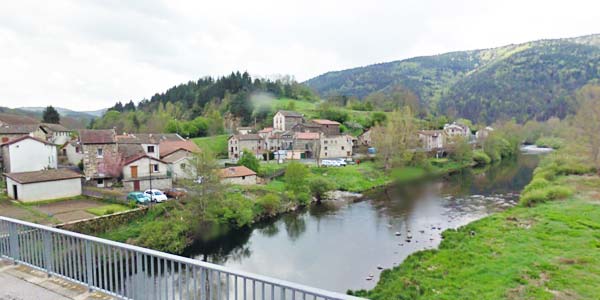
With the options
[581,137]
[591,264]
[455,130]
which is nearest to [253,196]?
[591,264]

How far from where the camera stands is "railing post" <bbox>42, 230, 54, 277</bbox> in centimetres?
551

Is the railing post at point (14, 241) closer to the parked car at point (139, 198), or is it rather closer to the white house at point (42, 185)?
the parked car at point (139, 198)

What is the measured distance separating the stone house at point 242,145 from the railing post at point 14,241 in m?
43.4

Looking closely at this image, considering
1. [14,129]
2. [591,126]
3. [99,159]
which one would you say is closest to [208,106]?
[14,129]

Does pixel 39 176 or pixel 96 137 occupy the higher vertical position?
pixel 96 137

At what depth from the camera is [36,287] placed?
5.28 m

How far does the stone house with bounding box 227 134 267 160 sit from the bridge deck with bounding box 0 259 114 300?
43.9 metres

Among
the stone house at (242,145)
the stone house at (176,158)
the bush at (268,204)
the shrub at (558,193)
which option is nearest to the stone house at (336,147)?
the stone house at (242,145)

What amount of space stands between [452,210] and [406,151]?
2141 centimetres

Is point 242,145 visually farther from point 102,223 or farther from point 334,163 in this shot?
point 102,223

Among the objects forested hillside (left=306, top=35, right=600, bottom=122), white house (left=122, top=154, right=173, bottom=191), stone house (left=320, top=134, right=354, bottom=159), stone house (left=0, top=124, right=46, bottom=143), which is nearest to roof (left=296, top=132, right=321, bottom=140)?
stone house (left=320, top=134, right=354, bottom=159)

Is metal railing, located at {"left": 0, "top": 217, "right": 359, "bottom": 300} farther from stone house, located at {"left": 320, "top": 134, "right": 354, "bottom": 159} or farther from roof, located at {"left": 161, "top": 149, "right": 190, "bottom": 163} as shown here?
stone house, located at {"left": 320, "top": 134, "right": 354, "bottom": 159}

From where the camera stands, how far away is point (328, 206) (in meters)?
29.7

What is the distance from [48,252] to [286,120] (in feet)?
196
